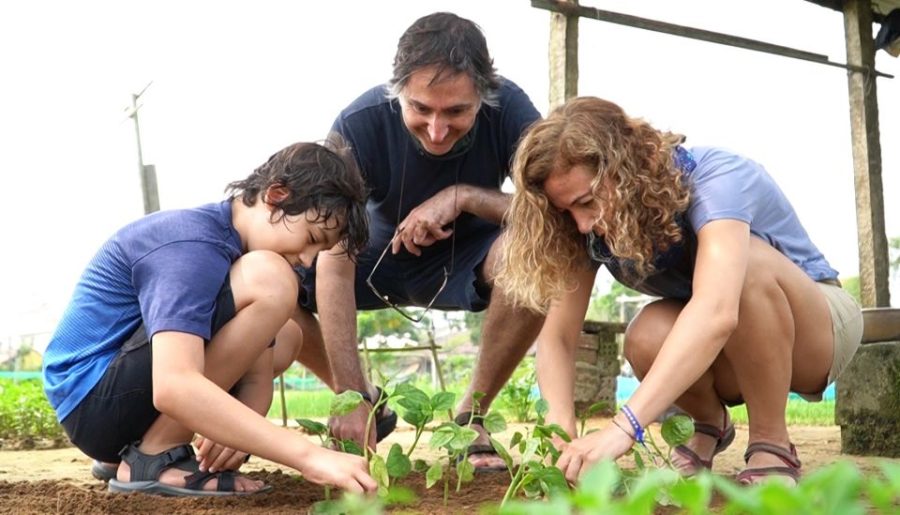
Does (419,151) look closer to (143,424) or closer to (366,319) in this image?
(143,424)

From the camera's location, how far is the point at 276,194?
2.40 meters

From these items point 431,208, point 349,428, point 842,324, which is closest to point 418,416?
point 349,428

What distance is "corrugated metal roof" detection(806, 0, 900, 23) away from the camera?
6.50m

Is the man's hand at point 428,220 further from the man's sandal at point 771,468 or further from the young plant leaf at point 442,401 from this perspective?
the man's sandal at point 771,468

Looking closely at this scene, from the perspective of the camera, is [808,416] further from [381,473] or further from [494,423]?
[381,473]

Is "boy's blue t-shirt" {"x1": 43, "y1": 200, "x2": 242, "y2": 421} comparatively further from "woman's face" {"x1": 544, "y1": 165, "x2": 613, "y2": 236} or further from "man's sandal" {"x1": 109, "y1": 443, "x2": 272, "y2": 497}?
"woman's face" {"x1": 544, "y1": 165, "x2": 613, "y2": 236}

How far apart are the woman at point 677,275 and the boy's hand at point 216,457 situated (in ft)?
2.52

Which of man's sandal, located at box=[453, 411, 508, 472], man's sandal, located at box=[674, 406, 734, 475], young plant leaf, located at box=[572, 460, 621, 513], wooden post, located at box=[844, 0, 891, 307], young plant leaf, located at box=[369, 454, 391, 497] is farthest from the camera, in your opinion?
wooden post, located at box=[844, 0, 891, 307]

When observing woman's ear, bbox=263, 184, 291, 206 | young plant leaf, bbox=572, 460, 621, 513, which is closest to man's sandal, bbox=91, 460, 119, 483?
woman's ear, bbox=263, 184, 291, 206

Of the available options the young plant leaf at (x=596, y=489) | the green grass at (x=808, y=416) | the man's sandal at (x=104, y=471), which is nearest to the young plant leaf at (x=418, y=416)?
the man's sandal at (x=104, y=471)

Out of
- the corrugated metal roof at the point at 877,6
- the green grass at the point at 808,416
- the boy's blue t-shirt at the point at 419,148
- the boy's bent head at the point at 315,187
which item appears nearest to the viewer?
the boy's bent head at the point at 315,187

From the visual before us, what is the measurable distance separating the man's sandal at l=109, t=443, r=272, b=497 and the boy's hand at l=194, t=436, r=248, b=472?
15mm

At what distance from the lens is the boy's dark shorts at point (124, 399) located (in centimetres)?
239

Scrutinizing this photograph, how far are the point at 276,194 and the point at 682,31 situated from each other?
344 centimetres
